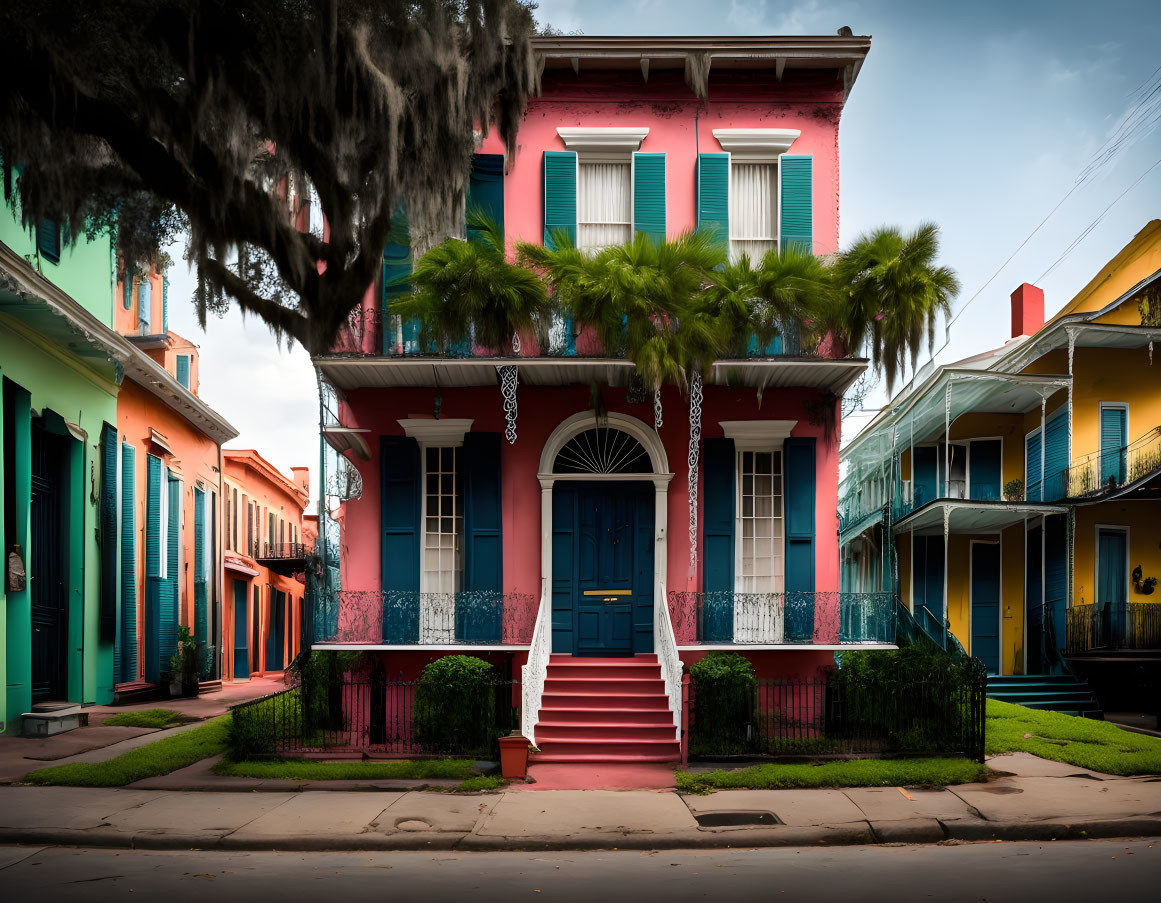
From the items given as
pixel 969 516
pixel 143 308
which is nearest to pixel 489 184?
pixel 143 308

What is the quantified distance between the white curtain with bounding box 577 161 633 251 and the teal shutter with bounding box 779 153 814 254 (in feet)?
6.94

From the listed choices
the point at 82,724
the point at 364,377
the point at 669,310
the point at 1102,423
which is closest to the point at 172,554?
the point at 82,724

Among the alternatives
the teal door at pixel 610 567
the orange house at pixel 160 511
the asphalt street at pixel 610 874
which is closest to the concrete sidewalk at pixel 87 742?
the orange house at pixel 160 511

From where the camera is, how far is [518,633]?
48.8ft

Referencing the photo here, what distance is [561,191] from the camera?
15758 millimetres

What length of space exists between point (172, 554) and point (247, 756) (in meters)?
12.5

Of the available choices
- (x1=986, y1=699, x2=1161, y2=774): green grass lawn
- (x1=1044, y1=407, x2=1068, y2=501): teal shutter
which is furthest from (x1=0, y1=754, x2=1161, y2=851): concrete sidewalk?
(x1=1044, y1=407, x2=1068, y2=501): teal shutter

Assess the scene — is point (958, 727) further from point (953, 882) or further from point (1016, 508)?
point (1016, 508)

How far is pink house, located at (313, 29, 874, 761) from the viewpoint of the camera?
1503 centimetres

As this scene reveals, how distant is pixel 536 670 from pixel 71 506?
29.9 ft

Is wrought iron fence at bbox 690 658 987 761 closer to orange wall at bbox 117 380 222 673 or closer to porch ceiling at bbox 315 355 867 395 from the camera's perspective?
porch ceiling at bbox 315 355 867 395

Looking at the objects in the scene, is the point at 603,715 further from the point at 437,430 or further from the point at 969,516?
the point at 969,516

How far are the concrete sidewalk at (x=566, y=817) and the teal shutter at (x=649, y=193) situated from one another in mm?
7778

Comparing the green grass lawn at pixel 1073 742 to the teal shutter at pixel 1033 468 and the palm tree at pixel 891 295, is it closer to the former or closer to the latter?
the palm tree at pixel 891 295
